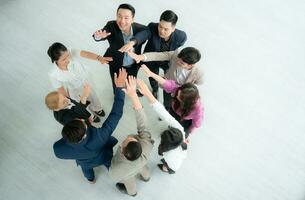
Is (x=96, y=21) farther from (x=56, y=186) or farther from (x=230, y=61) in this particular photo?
(x=56, y=186)

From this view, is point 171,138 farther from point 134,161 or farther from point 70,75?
point 70,75

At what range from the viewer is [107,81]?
324 cm

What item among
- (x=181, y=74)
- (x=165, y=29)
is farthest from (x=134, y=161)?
(x=165, y=29)

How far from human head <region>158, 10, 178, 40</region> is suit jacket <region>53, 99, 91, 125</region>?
88 centimetres

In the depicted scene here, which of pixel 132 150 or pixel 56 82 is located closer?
pixel 132 150

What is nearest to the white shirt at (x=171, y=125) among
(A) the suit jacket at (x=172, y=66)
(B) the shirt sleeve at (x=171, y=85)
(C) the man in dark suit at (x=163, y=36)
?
(B) the shirt sleeve at (x=171, y=85)

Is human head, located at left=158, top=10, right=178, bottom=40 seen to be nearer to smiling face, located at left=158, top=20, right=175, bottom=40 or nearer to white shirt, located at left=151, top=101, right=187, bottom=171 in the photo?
smiling face, located at left=158, top=20, right=175, bottom=40

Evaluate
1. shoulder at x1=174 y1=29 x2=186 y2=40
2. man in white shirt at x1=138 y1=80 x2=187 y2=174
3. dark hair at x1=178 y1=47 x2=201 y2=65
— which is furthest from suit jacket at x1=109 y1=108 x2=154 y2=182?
shoulder at x1=174 y1=29 x2=186 y2=40

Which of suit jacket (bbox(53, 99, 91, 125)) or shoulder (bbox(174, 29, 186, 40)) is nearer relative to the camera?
suit jacket (bbox(53, 99, 91, 125))

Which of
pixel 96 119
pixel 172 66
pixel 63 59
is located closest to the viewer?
pixel 63 59

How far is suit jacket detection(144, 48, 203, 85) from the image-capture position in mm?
2322

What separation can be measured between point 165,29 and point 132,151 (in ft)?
3.28

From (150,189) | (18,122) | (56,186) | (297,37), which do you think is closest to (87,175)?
(56,186)

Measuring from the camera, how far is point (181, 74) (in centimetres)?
235
